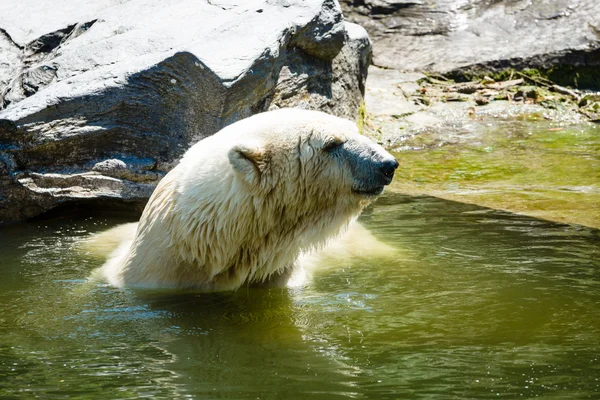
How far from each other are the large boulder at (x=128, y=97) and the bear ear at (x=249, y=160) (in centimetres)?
189

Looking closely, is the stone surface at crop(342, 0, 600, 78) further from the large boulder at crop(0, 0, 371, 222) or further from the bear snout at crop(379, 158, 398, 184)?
the bear snout at crop(379, 158, 398, 184)

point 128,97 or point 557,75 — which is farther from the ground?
point 128,97

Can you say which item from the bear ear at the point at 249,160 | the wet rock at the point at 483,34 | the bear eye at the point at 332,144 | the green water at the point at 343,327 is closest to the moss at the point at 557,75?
the wet rock at the point at 483,34

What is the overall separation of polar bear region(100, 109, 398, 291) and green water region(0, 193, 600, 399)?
0.63 feet

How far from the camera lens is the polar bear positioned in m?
4.12

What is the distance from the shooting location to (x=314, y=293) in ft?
14.9

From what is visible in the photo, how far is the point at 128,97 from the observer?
5844 millimetres

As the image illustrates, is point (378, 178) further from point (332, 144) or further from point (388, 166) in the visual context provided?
point (332, 144)

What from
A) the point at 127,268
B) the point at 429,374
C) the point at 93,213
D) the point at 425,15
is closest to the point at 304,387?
the point at 429,374

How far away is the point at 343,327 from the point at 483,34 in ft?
26.8

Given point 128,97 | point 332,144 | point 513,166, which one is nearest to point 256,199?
point 332,144


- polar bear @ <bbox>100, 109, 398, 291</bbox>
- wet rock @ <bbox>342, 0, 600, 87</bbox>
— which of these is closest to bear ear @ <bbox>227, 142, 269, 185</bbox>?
polar bear @ <bbox>100, 109, 398, 291</bbox>

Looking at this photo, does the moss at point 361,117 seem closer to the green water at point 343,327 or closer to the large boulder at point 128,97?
the large boulder at point 128,97

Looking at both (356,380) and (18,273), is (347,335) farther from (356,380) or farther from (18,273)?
(18,273)
